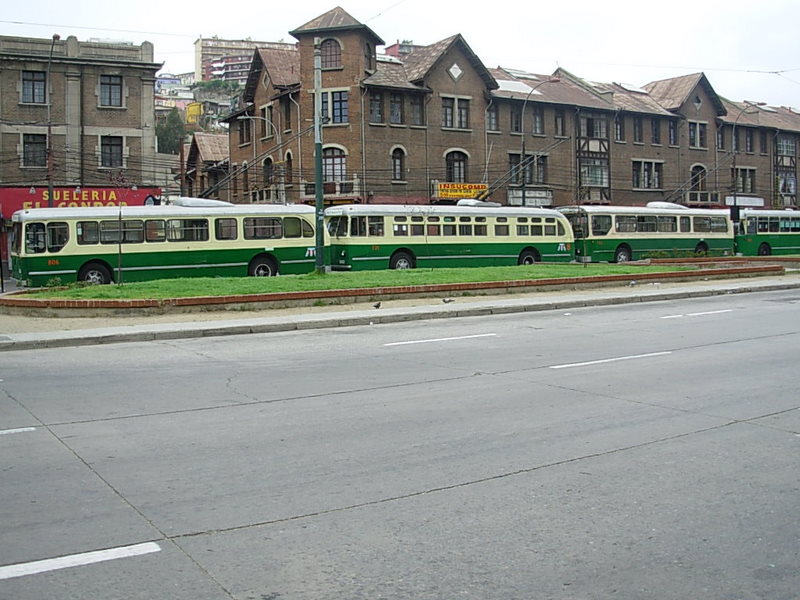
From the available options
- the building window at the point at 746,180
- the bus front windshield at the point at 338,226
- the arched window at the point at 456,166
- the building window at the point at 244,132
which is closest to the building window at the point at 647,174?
the building window at the point at 746,180

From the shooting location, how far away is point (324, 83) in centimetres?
5153

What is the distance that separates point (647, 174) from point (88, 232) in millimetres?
47241

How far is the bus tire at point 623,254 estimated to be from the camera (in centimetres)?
4259

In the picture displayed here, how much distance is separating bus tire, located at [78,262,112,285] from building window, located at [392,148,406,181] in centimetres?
2674

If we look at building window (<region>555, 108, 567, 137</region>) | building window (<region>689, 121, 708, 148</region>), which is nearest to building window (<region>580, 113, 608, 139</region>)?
building window (<region>555, 108, 567, 137</region>)

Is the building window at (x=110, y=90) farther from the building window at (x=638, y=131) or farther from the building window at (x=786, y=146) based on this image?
the building window at (x=786, y=146)

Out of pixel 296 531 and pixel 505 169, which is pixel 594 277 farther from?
pixel 505 169

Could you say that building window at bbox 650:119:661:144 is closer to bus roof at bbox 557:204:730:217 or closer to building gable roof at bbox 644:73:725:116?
building gable roof at bbox 644:73:725:116

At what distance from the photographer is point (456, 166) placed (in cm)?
5472

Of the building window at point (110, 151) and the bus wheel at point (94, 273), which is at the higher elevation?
the building window at point (110, 151)

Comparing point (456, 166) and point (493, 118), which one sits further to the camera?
point (493, 118)

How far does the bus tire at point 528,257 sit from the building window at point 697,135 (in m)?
34.2

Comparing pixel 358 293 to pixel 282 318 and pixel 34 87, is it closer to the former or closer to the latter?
pixel 282 318

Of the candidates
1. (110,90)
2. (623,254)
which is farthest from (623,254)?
(110,90)
